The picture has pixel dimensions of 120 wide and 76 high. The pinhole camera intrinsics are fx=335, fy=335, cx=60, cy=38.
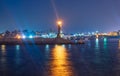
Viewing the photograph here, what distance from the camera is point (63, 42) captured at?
8569 cm

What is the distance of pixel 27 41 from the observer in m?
90.8

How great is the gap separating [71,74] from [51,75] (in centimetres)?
118

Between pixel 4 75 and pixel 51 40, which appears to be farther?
pixel 51 40

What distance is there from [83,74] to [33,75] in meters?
2.75

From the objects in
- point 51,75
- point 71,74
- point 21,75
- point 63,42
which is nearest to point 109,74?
point 71,74

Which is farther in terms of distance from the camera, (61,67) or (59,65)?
(59,65)

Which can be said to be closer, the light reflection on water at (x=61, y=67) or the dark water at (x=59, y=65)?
the light reflection on water at (x=61, y=67)

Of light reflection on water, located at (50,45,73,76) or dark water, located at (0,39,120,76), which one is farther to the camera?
dark water, located at (0,39,120,76)

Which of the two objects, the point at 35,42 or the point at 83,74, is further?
the point at 35,42

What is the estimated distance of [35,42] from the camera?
3455 inches

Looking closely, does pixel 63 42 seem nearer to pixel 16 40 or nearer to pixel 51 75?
pixel 16 40

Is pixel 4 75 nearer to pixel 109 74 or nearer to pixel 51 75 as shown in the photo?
pixel 51 75

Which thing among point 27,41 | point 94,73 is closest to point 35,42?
point 27,41

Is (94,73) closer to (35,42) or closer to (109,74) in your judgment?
(109,74)
